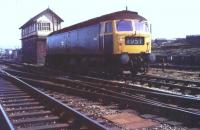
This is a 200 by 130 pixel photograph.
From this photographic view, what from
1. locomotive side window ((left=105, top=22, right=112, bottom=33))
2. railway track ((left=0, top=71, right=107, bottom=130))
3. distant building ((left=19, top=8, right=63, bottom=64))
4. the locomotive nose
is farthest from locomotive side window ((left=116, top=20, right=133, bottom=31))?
distant building ((left=19, top=8, right=63, bottom=64))

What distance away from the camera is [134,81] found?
14875mm

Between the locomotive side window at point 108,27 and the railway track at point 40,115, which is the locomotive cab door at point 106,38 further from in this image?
the railway track at point 40,115

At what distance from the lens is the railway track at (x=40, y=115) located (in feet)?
20.9

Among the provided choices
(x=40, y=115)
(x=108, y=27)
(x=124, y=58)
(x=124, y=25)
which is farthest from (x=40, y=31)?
(x=40, y=115)

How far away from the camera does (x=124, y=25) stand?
53.3ft

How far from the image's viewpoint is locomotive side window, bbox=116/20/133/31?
1611 centimetres

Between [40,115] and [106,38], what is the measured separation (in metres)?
9.15

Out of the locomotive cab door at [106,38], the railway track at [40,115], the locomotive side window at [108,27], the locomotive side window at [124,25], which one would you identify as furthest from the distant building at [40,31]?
the railway track at [40,115]

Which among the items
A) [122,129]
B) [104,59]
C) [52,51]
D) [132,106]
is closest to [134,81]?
[104,59]

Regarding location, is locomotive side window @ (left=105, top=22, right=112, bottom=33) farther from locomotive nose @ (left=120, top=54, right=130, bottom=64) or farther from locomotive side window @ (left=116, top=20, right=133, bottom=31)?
locomotive nose @ (left=120, top=54, right=130, bottom=64)

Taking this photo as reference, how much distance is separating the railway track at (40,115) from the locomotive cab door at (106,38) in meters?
6.19

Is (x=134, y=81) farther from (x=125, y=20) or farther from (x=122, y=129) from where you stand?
(x=122, y=129)

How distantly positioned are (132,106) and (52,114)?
2044mm

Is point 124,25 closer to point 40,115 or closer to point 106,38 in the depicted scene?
point 106,38
